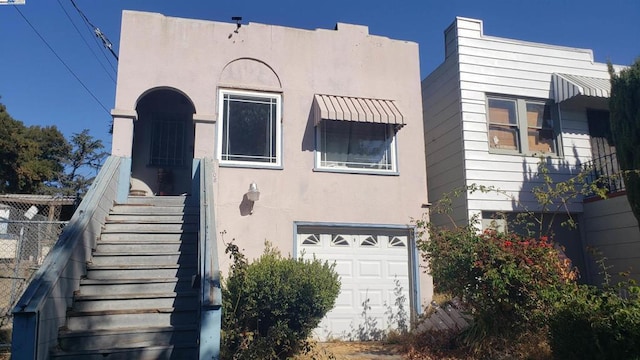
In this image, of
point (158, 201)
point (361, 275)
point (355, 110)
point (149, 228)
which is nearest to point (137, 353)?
point (149, 228)

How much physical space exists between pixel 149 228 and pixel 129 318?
192cm

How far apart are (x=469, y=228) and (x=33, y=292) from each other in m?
5.94

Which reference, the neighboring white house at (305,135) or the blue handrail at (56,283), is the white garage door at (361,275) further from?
the blue handrail at (56,283)

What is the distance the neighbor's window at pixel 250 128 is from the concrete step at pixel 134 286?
3371 mm

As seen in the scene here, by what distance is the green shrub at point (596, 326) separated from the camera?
15.1ft

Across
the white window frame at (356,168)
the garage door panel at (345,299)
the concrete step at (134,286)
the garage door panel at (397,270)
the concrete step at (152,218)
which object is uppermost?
the white window frame at (356,168)

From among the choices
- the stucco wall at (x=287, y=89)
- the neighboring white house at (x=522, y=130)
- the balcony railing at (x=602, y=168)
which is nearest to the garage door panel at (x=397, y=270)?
the stucco wall at (x=287, y=89)

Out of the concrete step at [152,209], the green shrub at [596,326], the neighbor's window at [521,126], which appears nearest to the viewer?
the green shrub at [596,326]

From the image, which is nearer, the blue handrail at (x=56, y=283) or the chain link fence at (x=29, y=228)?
the blue handrail at (x=56, y=283)

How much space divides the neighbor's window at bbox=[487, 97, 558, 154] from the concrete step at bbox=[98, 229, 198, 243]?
6722 millimetres

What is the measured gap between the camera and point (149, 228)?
7426 millimetres

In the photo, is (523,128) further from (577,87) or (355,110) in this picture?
(355,110)

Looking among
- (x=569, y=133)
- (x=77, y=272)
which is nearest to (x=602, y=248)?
(x=569, y=133)

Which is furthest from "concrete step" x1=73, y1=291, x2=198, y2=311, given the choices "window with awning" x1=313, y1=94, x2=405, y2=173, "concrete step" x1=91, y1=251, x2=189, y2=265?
"window with awning" x1=313, y1=94, x2=405, y2=173
